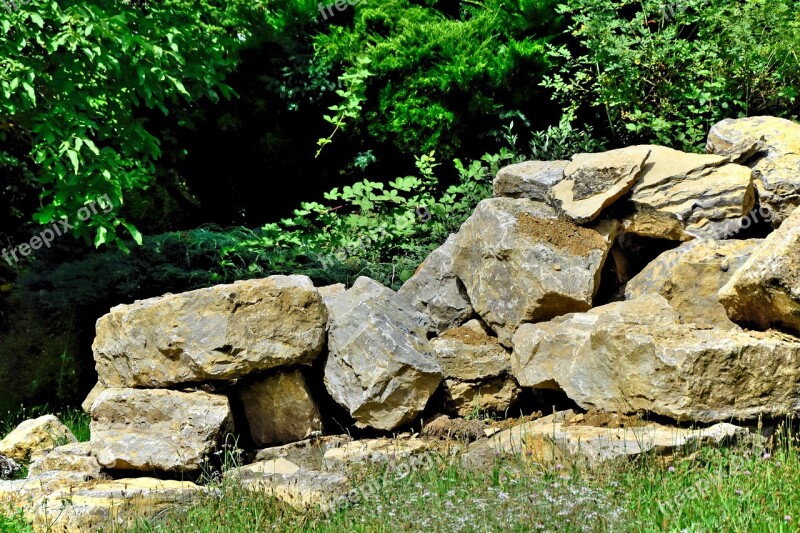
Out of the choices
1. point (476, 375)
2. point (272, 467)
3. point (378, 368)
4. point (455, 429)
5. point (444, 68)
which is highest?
point (444, 68)

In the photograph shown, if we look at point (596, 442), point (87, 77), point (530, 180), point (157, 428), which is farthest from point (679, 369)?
point (87, 77)

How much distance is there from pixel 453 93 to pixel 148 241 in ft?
11.1

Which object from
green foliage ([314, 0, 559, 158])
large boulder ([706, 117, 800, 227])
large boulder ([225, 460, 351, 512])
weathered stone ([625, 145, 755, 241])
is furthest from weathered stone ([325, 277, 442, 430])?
green foliage ([314, 0, 559, 158])

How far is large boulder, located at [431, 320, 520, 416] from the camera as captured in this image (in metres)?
5.77

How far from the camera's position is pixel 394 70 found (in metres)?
8.86

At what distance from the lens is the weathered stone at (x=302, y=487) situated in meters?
4.40

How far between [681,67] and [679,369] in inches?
185

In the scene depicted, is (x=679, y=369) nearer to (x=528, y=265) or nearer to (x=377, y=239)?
(x=528, y=265)

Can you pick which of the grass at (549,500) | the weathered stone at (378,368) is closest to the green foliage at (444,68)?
the weathered stone at (378,368)

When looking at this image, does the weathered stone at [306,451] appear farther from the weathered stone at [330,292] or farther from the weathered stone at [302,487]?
the weathered stone at [330,292]

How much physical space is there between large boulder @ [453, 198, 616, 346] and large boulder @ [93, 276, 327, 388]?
1164 mm

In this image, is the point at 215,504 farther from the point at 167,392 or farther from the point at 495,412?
the point at 495,412

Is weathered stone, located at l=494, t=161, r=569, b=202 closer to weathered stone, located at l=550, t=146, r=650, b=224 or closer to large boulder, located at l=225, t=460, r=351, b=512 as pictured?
weathered stone, located at l=550, t=146, r=650, b=224

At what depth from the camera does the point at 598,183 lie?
571 centimetres
